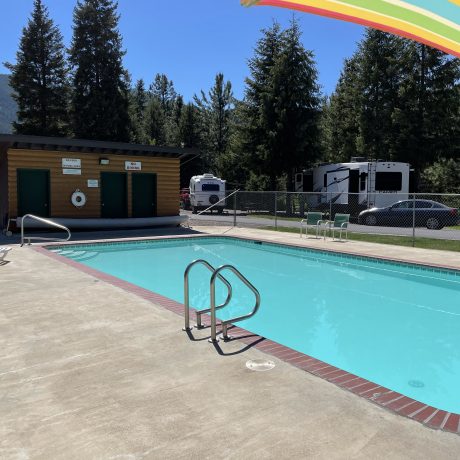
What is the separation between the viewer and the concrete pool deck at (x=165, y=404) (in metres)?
2.74

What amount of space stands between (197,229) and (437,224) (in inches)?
394

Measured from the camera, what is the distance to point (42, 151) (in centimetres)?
1593

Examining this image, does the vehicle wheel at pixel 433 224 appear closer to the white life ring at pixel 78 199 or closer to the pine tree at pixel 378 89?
the white life ring at pixel 78 199

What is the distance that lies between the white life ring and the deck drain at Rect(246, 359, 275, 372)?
13.9 m

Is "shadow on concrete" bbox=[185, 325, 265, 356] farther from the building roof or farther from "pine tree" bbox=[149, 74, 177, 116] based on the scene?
"pine tree" bbox=[149, 74, 177, 116]

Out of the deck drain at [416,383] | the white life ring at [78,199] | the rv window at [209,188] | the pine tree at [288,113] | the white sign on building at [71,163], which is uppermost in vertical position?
the pine tree at [288,113]

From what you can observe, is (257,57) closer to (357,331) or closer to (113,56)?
(113,56)

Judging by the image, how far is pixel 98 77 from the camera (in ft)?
122

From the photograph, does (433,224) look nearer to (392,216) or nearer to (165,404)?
(392,216)

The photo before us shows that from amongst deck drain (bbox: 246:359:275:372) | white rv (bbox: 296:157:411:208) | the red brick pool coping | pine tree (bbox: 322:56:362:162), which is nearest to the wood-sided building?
white rv (bbox: 296:157:411:208)

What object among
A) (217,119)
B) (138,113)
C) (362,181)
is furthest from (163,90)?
(362,181)

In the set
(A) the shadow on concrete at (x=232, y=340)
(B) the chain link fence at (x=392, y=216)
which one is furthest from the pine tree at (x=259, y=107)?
(A) the shadow on concrete at (x=232, y=340)

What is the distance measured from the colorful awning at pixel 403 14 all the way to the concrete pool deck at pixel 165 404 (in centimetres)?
270

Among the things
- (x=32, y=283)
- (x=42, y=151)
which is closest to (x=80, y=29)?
(x=42, y=151)
